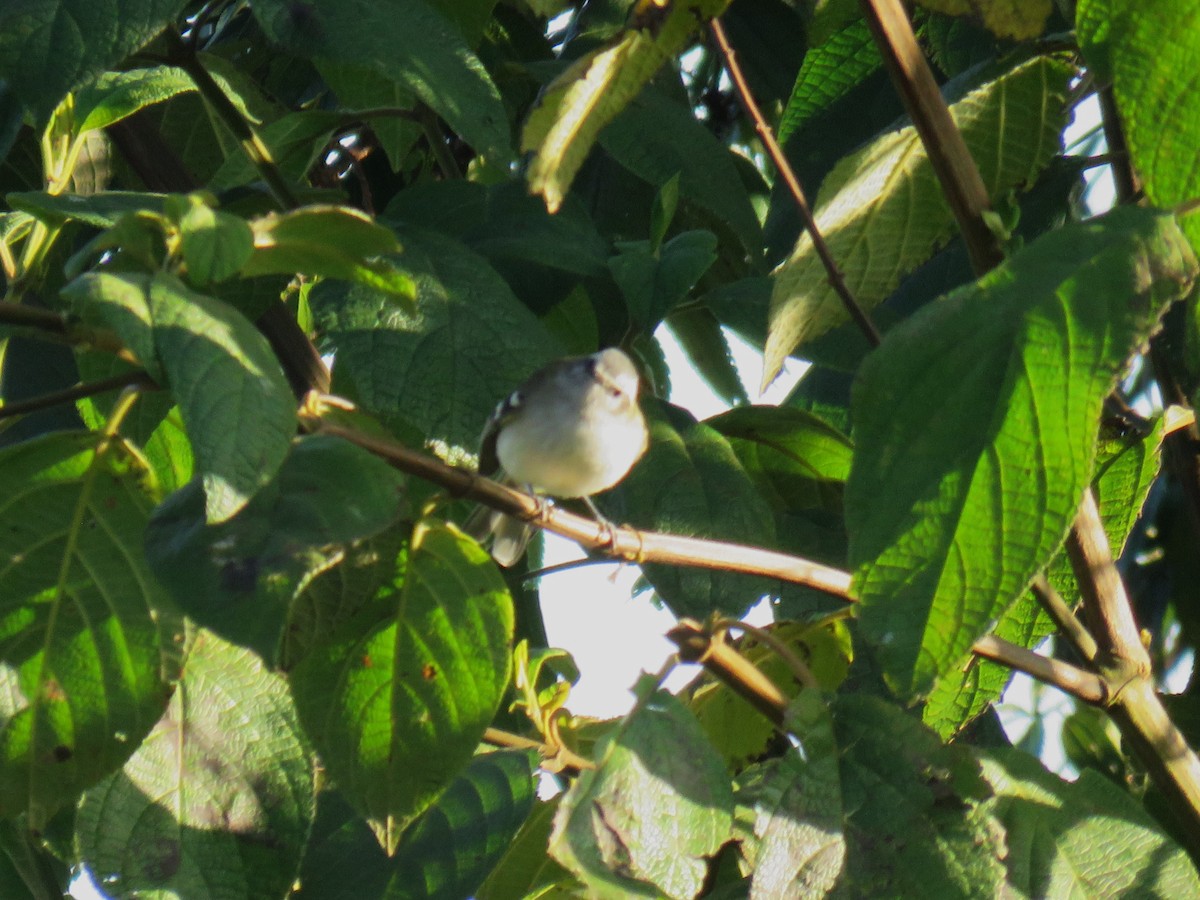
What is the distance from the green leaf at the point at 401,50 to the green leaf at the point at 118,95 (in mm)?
313

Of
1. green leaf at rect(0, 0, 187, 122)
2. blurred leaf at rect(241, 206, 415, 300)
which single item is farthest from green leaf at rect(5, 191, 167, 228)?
blurred leaf at rect(241, 206, 415, 300)

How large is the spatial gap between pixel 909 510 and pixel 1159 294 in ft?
0.81

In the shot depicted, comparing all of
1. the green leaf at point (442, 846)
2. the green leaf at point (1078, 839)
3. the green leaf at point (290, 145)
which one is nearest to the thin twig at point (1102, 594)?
the green leaf at point (1078, 839)

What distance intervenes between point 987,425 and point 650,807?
0.43 m

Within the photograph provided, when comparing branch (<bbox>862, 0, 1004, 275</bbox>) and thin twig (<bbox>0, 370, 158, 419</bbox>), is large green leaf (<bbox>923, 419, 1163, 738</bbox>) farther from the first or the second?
thin twig (<bbox>0, 370, 158, 419</bbox>)

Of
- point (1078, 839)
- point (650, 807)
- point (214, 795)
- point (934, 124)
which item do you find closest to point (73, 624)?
point (214, 795)

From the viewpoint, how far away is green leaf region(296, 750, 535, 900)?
1.60 meters

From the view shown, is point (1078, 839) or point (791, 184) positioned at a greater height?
point (791, 184)

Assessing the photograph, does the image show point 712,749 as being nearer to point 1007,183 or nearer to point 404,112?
point 1007,183

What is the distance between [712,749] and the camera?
1262 millimetres

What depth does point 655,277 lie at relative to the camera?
175cm

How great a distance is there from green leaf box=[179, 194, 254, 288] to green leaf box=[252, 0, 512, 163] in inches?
16.3

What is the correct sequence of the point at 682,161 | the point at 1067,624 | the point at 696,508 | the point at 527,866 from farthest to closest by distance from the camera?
the point at 682,161 < the point at 527,866 < the point at 696,508 < the point at 1067,624

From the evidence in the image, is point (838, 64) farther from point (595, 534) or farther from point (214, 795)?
point (214, 795)
